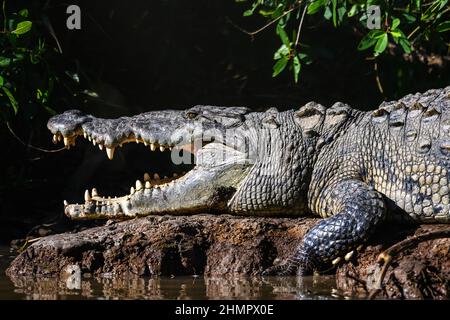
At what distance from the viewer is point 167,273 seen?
5176mm

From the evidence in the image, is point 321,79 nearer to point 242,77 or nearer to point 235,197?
point 242,77

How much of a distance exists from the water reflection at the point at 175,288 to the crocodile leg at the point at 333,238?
0.10 metres

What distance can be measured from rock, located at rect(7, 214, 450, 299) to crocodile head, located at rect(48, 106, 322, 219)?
28 cm

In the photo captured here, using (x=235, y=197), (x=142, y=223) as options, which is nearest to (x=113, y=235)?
(x=142, y=223)

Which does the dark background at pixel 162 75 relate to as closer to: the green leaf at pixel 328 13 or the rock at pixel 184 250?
the green leaf at pixel 328 13

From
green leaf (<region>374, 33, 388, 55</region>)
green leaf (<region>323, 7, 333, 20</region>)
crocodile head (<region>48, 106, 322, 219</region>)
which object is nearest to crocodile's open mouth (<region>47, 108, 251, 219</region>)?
crocodile head (<region>48, 106, 322, 219</region>)

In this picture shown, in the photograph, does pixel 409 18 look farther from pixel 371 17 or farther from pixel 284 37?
pixel 284 37

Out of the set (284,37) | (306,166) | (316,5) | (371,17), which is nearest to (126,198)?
(306,166)

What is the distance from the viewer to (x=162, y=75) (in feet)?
28.3

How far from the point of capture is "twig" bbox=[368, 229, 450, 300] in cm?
440

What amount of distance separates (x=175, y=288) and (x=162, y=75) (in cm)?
415

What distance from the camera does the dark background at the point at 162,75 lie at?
7.86 meters
